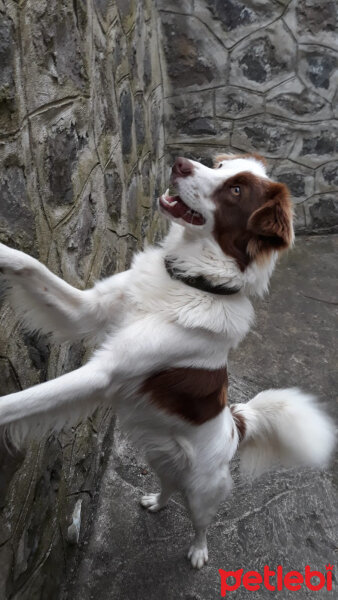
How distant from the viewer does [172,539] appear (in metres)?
2.10

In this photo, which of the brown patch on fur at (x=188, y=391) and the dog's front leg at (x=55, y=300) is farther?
the brown patch on fur at (x=188, y=391)

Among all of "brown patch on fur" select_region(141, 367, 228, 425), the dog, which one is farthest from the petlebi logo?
"brown patch on fur" select_region(141, 367, 228, 425)

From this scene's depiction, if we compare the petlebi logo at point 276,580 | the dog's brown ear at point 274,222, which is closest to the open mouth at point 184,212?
the dog's brown ear at point 274,222

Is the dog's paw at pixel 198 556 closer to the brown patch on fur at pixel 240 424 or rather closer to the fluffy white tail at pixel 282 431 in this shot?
the fluffy white tail at pixel 282 431

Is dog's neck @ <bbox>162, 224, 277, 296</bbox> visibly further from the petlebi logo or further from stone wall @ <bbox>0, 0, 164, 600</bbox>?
the petlebi logo

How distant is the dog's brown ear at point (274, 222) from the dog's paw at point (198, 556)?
1297 millimetres

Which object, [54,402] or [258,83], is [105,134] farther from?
[258,83]

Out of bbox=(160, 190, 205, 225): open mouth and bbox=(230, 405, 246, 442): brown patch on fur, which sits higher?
bbox=(160, 190, 205, 225): open mouth

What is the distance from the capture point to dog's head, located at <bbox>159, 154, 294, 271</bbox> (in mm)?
1505

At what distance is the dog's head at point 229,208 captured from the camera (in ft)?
4.94

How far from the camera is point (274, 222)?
148cm

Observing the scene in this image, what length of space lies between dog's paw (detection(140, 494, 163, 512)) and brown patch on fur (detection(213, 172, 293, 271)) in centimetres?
121

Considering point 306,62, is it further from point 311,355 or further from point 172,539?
point 172,539

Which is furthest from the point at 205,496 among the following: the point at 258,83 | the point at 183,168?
the point at 258,83
